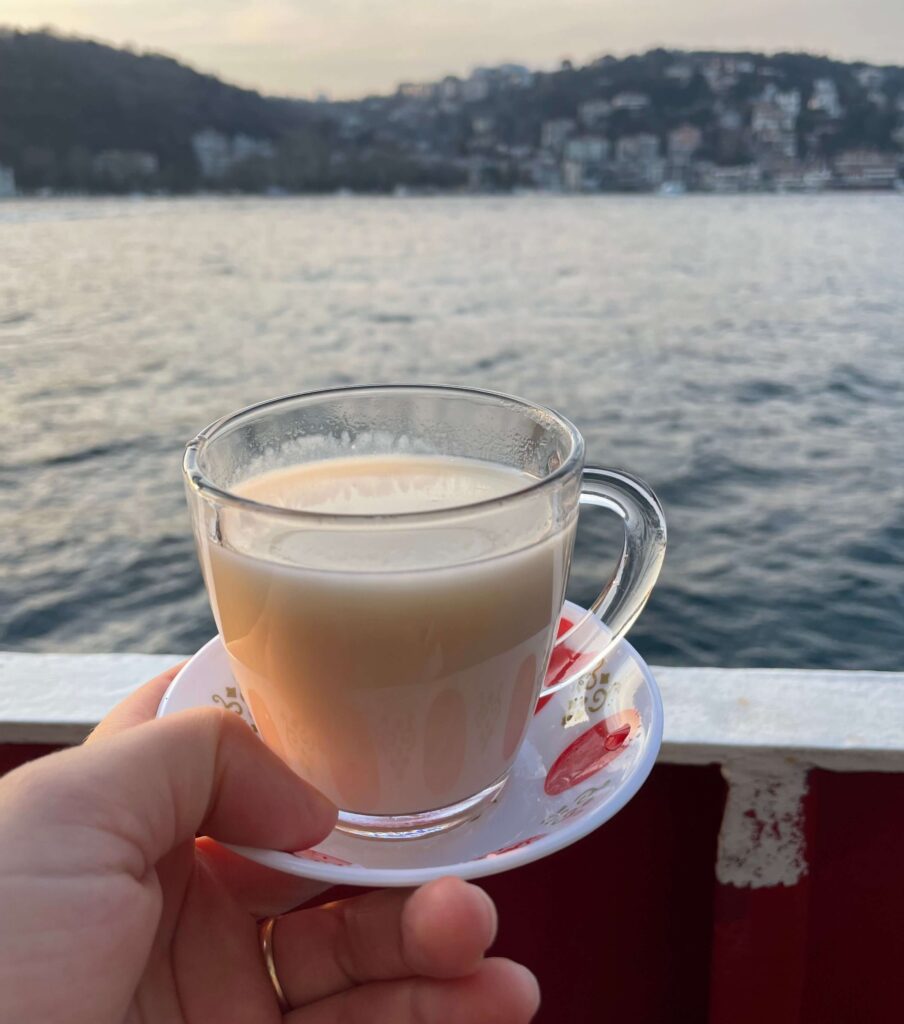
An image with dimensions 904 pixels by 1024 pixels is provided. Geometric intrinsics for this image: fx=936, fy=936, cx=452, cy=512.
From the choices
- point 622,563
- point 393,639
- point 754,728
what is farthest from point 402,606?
point 754,728

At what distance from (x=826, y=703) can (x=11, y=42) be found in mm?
28546

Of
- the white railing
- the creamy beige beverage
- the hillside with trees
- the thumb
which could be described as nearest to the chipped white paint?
the white railing

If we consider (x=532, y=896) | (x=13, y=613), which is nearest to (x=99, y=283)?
(x=13, y=613)

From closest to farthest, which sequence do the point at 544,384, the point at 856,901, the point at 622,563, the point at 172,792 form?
the point at 172,792
the point at 622,563
the point at 856,901
the point at 544,384

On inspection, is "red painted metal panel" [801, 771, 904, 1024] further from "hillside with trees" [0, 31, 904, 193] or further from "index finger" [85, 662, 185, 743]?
"hillside with trees" [0, 31, 904, 193]

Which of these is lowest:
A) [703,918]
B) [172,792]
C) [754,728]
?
[703,918]

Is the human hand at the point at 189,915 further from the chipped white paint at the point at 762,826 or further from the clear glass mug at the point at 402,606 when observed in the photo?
the chipped white paint at the point at 762,826

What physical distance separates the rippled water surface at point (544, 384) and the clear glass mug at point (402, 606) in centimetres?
384

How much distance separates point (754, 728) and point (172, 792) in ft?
1.86

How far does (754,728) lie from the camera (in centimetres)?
91

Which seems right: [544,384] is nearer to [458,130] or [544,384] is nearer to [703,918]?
[703,918]

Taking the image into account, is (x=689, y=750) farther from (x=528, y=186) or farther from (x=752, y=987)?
(x=528, y=186)

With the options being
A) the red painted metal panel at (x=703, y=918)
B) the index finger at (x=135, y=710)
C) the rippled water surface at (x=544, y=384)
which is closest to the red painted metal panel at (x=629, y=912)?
the red painted metal panel at (x=703, y=918)

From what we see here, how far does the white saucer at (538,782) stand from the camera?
613 mm
